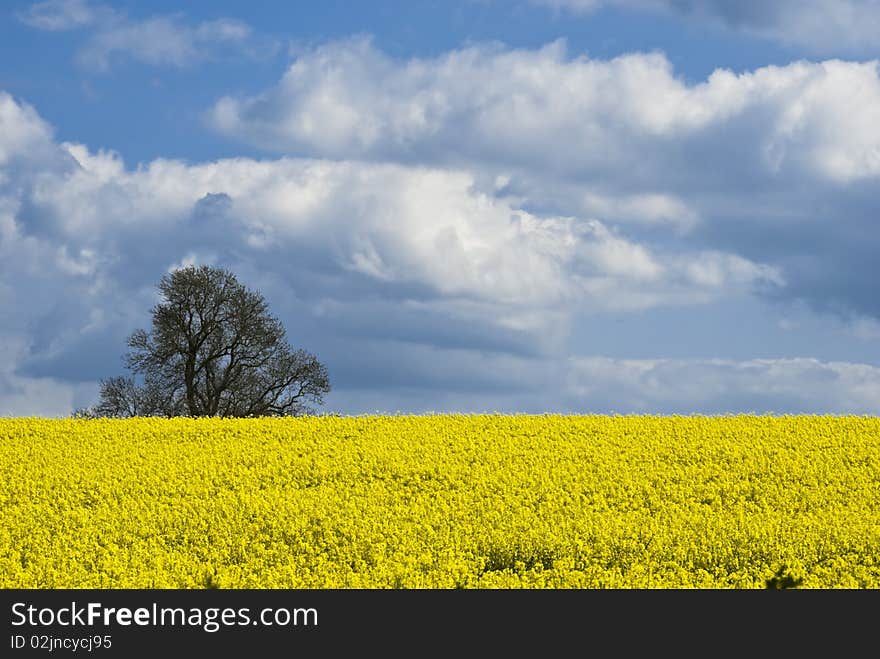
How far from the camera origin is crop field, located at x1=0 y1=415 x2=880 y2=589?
54.4 ft

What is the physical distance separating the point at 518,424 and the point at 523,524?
11.6 metres

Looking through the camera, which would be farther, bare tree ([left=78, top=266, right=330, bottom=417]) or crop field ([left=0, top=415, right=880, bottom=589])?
bare tree ([left=78, top=266, right=330, bottom=417])

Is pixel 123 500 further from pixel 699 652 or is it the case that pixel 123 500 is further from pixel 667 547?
pixel 699 652

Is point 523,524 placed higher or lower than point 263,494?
lower

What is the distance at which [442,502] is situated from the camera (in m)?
21.8

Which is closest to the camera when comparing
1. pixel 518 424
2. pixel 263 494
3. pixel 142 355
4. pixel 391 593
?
pixel 391 593

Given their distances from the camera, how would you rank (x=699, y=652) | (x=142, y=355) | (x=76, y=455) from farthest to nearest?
(x=142, y=355)
(x=76, y=455)
(x=699, y=652)

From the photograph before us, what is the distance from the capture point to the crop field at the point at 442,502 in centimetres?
1659

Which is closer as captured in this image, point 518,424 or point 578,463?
point 578,463

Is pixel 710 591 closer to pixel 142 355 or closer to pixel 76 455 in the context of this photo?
pixel 76 455

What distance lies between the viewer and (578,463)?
2583 centimetres

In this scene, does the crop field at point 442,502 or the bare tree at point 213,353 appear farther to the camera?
the bare tree at point 213,353

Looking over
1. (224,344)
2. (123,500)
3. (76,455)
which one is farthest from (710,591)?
(224,344)

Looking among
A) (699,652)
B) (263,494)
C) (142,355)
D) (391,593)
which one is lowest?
(699,652)
